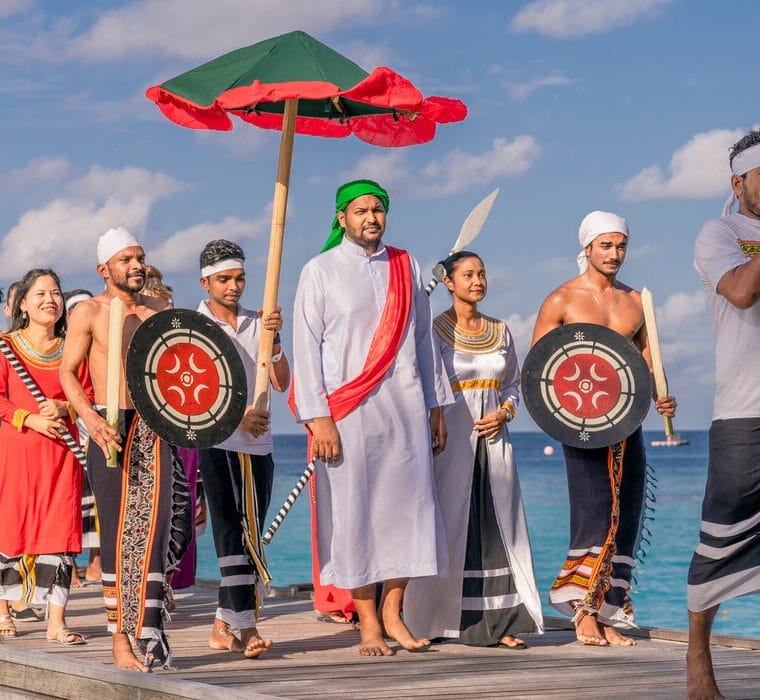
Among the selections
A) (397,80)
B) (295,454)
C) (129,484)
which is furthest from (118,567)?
(295,454)

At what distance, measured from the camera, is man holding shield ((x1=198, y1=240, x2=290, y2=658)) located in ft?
22.1

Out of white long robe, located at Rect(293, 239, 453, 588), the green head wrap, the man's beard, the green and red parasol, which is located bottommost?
white long robe, located at Rect(293, 239, 453, 588)

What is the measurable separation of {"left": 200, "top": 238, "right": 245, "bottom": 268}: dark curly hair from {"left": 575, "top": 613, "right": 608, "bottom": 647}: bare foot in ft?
7.87

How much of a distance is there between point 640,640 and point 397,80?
298cm

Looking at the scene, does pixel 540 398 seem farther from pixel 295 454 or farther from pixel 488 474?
pixel 295 454

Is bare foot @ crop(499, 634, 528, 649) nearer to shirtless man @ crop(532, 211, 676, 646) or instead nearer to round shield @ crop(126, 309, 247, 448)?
shirtless man @ crop(532, 211, 676, 646)

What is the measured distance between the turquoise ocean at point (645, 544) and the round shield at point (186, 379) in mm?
2320

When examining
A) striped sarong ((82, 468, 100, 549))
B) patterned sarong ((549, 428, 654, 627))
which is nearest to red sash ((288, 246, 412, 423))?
patterned sarong ((549, 428, 654, 627))

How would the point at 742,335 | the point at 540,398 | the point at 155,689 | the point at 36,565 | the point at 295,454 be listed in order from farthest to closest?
the point at 295,454 → the point at 36,565 → the point at 540,398 → the point at 155,689 → the point at 742,335

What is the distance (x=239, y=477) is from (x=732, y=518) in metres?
2.74

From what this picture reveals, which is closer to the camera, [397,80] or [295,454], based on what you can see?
[397,80]

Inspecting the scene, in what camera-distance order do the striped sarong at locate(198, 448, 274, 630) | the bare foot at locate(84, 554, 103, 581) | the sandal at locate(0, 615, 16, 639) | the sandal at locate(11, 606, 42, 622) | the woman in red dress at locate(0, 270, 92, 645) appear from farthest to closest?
the bare foot at locate(84, 554, 103, 581) < the sandal at locate(11, 606, 42, 622) < the woman in red dress at locate(0, 270, 92, 645) < the sandal at locate(0, 615, 16, 639) < the striped sarong at locate(198, 448, 274, 630)

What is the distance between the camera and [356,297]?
6.78m

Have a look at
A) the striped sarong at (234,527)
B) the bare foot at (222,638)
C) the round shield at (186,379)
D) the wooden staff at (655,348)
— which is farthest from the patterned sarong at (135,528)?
the wooden staff at (655,348)
